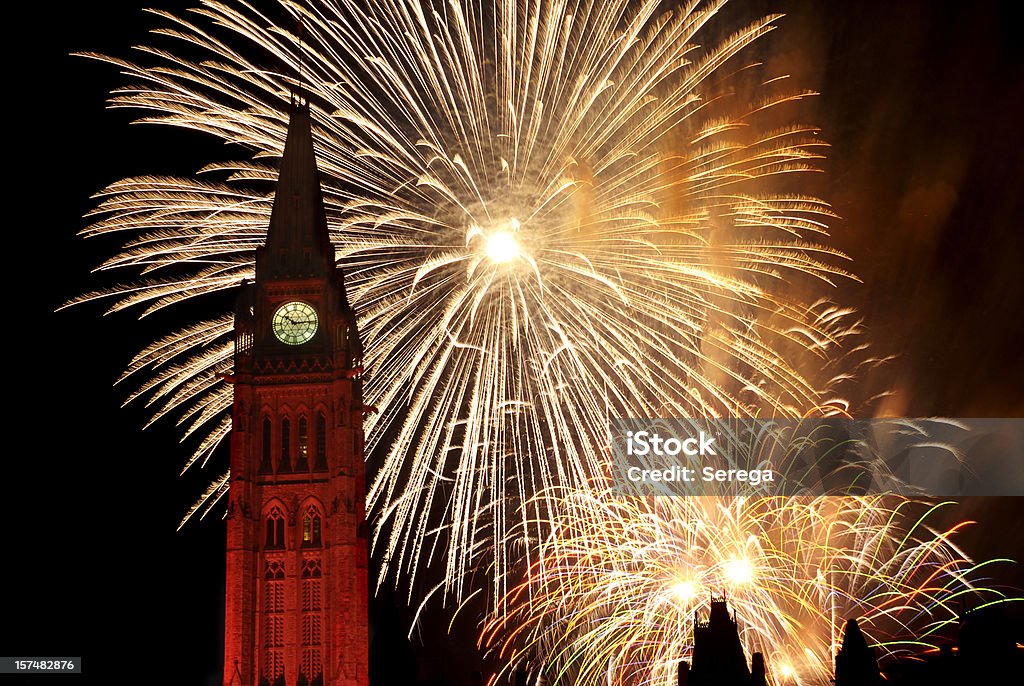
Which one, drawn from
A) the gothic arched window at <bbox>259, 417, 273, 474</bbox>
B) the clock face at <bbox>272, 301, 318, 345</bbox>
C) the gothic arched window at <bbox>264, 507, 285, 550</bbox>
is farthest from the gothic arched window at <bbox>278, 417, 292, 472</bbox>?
the clock face at <bbox>272, 301, 318, 345</bbox>

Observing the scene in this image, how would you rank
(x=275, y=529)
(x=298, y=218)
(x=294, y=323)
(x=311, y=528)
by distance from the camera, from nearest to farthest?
1. (x=275, y=529)
2. (x=311, y=528)
3. (x=294, y=323)
4. (x=298, y=218)

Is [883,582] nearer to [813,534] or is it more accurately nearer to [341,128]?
[813,534]

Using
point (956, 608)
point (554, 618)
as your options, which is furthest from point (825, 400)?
point (554, 618)

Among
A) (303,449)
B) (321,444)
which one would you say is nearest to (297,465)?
(303,449)

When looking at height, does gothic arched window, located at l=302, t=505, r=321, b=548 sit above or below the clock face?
below

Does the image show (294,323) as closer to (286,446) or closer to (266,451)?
(286,446)

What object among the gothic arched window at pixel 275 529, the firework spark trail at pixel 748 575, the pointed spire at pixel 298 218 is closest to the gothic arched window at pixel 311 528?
the gothic arched window at pixel 275 529

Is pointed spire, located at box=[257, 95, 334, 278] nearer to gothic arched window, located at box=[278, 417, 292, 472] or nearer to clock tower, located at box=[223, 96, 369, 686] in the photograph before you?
clock tower, located at box=[223, 96, 369, 686]
